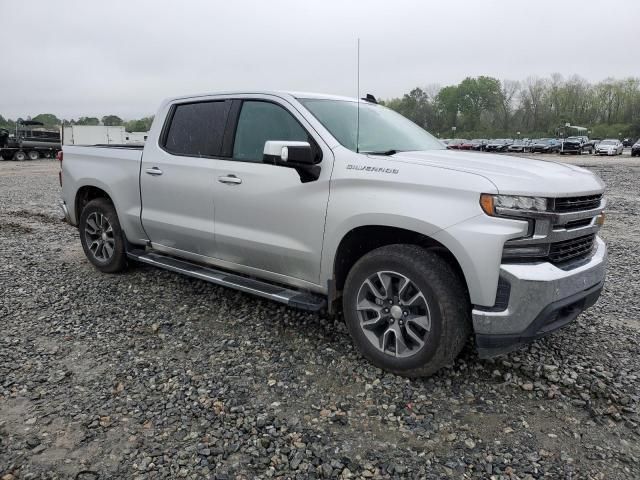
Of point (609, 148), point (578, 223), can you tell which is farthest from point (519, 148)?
point (578, 223)

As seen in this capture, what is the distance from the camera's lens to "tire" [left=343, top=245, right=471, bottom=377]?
3.13 meters

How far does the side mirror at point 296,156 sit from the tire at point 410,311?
71 centimetres

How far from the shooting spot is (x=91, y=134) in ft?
136

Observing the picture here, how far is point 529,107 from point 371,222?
113 meters

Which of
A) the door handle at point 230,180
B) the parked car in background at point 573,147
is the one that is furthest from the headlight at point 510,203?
the parked car in background at point 573,147

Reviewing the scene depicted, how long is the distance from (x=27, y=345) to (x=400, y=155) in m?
3.12

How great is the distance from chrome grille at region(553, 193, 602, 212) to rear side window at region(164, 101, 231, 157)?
2655 millimetres

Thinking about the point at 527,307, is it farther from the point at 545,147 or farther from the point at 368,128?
the point at 545,147

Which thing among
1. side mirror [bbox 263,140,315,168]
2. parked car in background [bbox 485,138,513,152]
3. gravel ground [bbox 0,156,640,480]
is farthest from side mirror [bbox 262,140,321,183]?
parked car in background [bbox 485,138,513,152]

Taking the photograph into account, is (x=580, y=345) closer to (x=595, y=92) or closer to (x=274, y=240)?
(x=274, y=240)

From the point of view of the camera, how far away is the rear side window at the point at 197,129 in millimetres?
4438

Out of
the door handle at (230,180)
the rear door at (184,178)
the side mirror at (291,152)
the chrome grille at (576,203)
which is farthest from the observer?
the rear door at (184,178)

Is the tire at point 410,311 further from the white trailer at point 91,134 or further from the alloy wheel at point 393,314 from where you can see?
the white trailer at point 91,134

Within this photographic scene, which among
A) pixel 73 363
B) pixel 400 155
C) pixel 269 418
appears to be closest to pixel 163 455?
pixel 269 418
